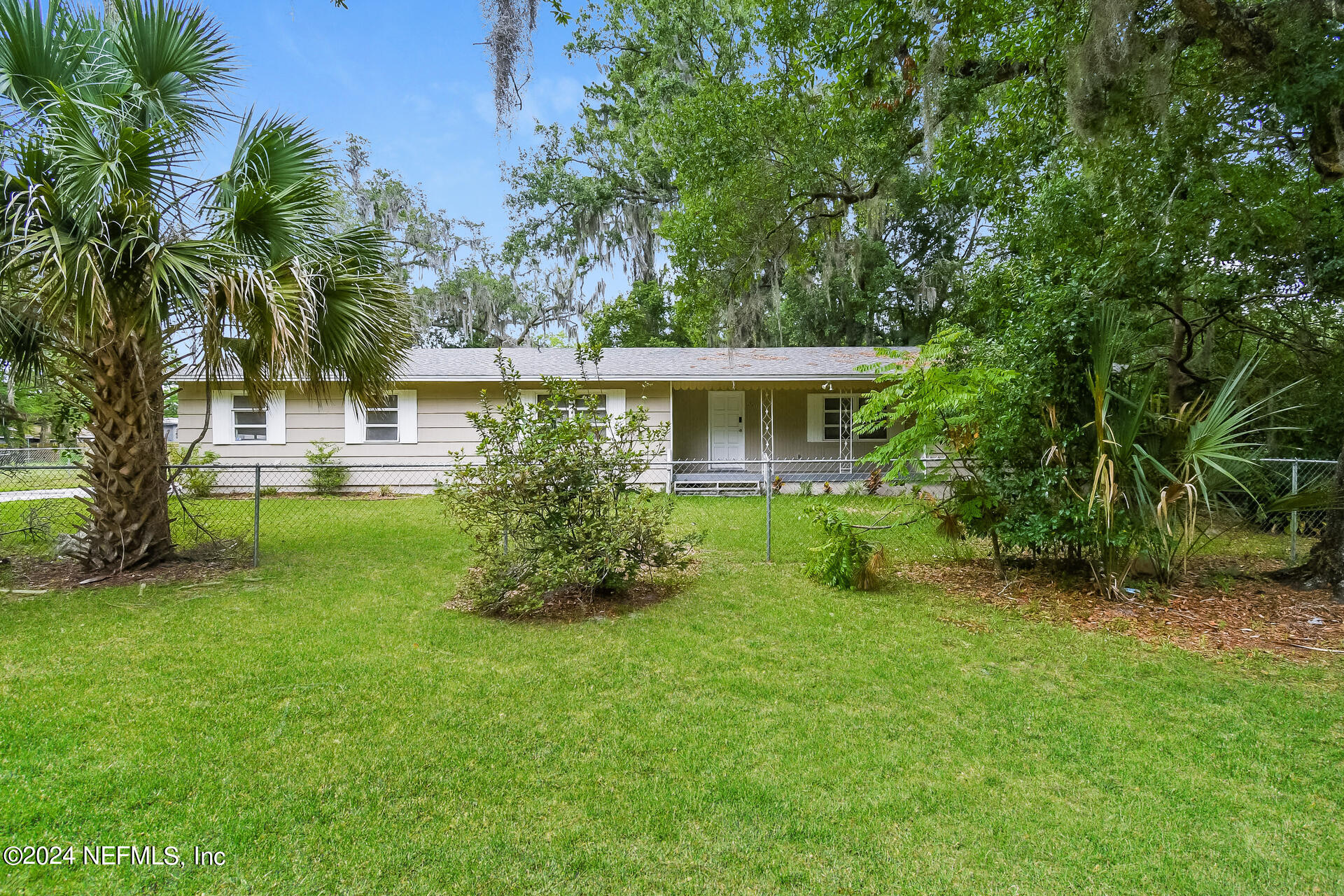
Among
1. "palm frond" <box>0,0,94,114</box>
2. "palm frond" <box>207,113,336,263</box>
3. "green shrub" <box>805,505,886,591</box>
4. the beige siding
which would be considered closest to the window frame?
the beige siding

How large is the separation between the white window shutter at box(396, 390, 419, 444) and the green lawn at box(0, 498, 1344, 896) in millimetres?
8686

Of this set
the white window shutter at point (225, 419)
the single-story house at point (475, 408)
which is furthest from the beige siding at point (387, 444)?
the white window shutter at point (225, 419)

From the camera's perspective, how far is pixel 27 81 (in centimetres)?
573

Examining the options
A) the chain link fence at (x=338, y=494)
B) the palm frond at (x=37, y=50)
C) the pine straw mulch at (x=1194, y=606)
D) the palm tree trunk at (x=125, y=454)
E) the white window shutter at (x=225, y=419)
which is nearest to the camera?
the pine straw mulch at (x=1194, y=606)

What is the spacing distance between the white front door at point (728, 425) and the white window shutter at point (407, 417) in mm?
6633

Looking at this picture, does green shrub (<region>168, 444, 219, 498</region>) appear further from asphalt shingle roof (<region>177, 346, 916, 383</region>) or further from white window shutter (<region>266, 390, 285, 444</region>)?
asphalt shingle roof (<region>177, 346, 916, 383</region>)

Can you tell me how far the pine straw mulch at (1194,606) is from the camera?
15.3 ft

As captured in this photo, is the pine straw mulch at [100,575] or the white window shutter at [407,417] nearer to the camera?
the pine straw mulch at [100,575]

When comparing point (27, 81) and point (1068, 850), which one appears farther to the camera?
point (27, 81)

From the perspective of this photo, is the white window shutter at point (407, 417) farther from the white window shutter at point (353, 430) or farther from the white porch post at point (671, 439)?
the white porch post at point (671, 439)

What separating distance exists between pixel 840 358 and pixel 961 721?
40.3 ft

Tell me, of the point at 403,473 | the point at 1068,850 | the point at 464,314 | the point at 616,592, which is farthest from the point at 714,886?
the point at 464,314

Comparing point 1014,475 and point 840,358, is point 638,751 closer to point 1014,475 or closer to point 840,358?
point 1014,475

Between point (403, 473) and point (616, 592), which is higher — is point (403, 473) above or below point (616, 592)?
above
